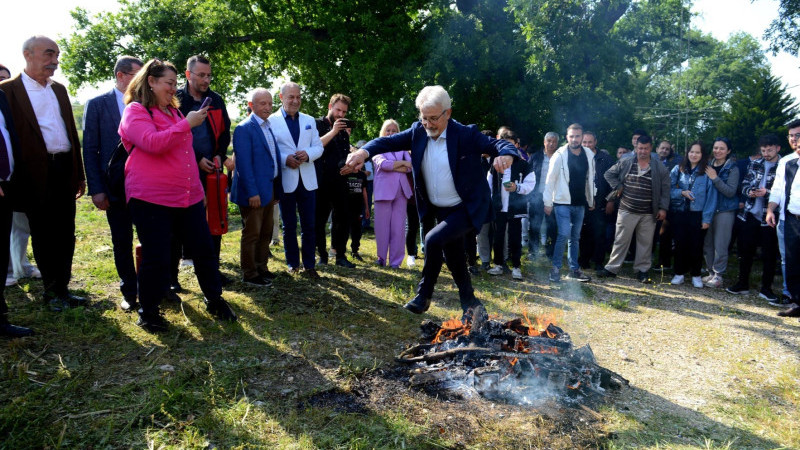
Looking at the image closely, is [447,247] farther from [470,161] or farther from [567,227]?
[567,227]

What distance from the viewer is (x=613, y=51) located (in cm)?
1329

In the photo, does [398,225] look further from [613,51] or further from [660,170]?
[613,51]

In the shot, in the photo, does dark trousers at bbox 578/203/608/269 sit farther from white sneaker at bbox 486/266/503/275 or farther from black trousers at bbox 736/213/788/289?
black trousers at bbox 736/213/788/289

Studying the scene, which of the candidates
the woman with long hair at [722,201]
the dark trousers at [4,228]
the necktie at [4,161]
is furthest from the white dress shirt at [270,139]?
the woman with long hair at [722,201]

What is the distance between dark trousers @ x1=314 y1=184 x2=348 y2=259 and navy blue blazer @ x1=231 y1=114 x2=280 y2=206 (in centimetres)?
152

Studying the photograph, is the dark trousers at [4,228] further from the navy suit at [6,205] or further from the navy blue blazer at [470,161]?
the navy blue blazer at [470,161]

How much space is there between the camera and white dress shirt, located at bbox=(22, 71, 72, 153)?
4395 mm

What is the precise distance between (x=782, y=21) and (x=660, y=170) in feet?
36.6

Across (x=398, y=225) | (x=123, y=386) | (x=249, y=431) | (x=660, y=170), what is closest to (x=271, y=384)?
(x=249, y=431)

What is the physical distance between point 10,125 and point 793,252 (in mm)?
8543

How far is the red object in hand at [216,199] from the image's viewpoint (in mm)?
5316

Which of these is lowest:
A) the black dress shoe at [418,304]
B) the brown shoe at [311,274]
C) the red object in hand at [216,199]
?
the brown shoe at [311,274]

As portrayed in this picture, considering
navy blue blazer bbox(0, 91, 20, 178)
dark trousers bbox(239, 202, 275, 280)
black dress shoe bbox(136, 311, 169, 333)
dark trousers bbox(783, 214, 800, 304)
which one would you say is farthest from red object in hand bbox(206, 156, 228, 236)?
dark trousers bbox(783, 214, 800, 304)

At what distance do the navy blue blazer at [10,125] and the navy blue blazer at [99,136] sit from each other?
0.52 meters
